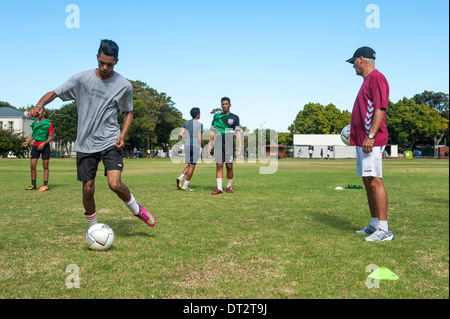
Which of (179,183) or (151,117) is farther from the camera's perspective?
Result: (151,117)

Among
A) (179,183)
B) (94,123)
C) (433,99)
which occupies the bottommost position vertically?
(179,183)

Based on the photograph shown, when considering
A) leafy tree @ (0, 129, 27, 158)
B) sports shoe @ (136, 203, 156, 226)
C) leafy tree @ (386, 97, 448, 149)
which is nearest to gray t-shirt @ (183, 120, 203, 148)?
sports shoe @ (136, 203, 156, 226)

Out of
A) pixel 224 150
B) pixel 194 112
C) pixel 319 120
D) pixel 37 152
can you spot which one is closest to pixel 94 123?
pixel 224 150

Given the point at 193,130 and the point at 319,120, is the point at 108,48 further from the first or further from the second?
the point at 319,120

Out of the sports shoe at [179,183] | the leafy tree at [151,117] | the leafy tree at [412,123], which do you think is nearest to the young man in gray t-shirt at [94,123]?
the sports shoe at [179,183]

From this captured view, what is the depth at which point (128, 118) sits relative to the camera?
16.6 feet

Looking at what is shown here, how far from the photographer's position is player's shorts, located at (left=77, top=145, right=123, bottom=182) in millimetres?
4625

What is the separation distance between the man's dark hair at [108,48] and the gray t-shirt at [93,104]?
1.30ft

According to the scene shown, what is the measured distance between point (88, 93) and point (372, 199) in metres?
4.00

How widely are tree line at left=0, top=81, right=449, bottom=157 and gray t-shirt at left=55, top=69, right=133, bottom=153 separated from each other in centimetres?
6152

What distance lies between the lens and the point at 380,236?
4609 mm

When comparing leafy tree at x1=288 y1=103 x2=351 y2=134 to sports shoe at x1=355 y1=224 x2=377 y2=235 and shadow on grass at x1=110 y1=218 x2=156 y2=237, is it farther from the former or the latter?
shadow on grass at x1=110 y1=218 x2=156 y2=237

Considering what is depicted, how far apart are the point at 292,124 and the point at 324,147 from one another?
83.3 ft
